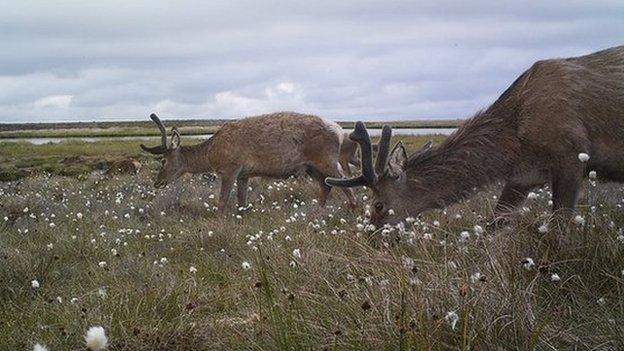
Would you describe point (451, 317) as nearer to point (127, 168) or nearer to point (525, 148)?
point (525, 148)

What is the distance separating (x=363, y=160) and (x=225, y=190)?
6686 mm

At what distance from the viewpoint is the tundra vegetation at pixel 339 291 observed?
12.2 ft

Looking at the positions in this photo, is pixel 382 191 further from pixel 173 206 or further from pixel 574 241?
pixel 173 206

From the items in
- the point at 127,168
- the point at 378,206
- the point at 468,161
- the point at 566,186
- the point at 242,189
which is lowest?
the point at 127,168

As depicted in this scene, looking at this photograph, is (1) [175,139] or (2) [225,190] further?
(1) [175,139]

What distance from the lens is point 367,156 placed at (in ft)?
26.2

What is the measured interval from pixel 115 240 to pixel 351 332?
6965 millimetres

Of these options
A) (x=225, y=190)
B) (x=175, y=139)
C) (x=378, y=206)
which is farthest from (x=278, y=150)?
(x=378, y=206)

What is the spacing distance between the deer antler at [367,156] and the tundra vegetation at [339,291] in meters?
0.67

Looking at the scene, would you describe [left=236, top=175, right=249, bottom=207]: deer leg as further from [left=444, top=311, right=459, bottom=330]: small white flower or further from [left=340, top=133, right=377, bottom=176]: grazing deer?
[left=444, top=311, right=459, bottom=330]: small white flower

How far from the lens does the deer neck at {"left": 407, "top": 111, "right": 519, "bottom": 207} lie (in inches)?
303

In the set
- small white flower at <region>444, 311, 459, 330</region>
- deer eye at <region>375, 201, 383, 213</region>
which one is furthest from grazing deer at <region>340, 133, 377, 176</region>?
small white flower at <region>444, 311, 459, 330</region>

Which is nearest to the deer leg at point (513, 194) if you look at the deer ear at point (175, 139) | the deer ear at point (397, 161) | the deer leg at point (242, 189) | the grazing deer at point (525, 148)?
the grazing deer at point (525, 148)

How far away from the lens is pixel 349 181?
8258 millimetres
